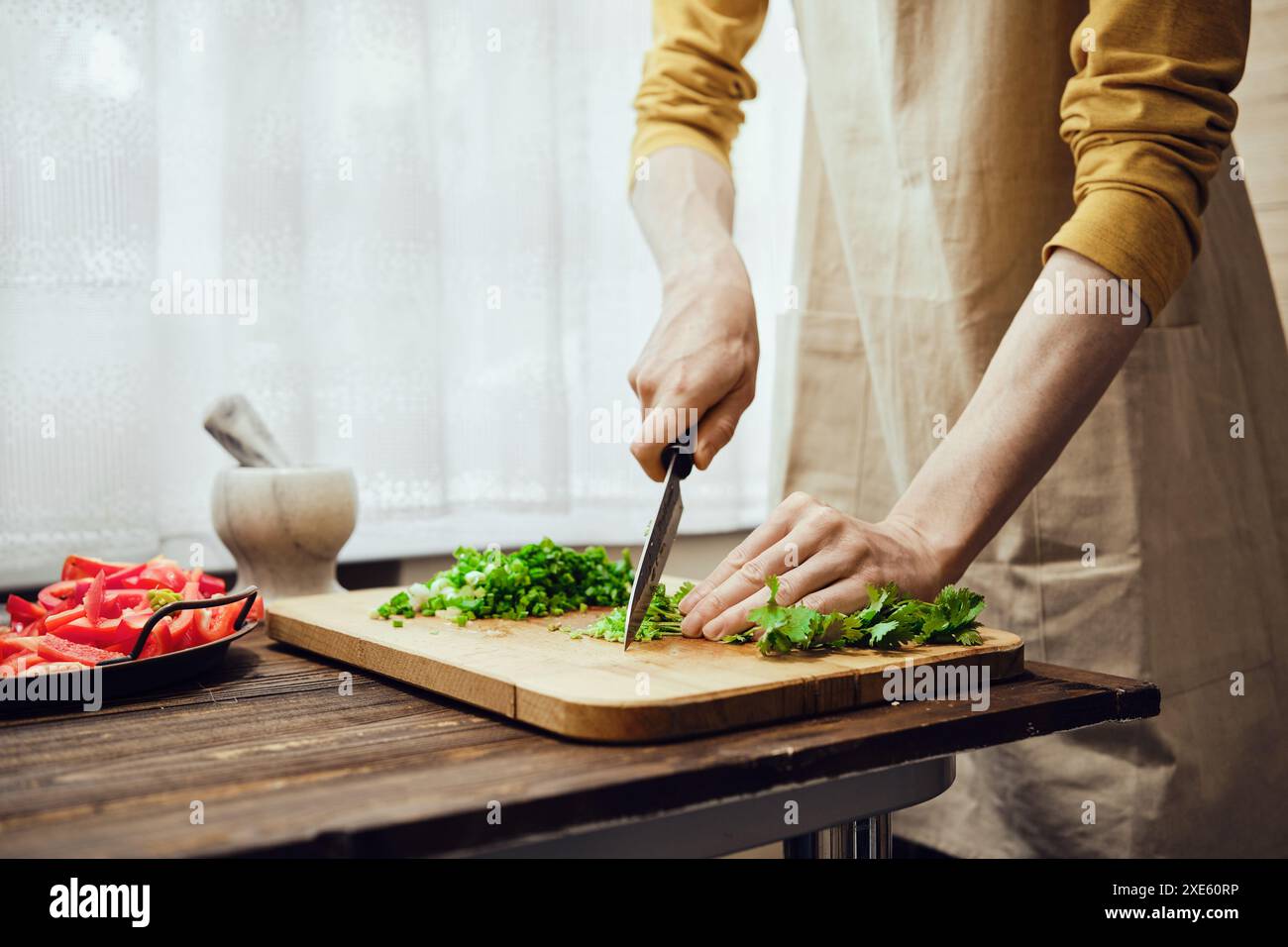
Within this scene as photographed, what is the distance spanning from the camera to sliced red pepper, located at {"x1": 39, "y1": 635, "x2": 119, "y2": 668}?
2.83 ft

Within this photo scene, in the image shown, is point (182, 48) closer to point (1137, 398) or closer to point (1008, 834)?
point (1137, 398)

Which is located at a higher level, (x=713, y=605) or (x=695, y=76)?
(x=695, y=76)

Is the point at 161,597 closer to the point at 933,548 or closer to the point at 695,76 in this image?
the point at 933,548

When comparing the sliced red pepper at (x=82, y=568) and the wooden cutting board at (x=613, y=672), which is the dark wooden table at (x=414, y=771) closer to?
the wooden cutting board at (x=613, y=672)

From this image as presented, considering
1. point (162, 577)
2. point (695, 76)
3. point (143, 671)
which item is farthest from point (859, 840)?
point (695, 76)

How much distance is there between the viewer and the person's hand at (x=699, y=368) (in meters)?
Answer: 1.07

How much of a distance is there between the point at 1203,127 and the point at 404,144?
3.42 ft

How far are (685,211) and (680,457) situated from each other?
415 millimetres

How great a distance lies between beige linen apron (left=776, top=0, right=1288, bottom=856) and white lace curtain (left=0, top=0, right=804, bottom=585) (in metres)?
0.48

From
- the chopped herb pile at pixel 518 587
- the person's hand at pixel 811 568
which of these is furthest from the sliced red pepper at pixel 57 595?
the person's hand at pixel 811 568

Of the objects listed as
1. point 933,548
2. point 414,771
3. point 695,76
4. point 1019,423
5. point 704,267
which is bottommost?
point 414,771

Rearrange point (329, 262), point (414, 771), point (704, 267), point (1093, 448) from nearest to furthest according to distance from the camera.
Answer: point (414, 771)
point (704, 267)
point (1093, 448)
point (329, 262)

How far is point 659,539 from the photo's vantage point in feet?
3.24

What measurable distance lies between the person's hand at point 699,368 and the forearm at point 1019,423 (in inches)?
8.6
